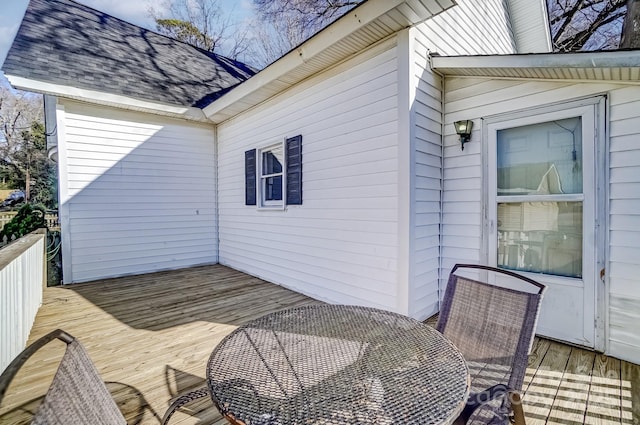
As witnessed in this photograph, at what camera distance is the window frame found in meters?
4.80

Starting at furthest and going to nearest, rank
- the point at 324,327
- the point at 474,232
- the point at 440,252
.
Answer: the point at 440,252 → the point at 474,232 → the point at 324,327

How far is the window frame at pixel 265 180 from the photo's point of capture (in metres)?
4.80

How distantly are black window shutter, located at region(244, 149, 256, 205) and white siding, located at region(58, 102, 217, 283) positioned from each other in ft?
4.78

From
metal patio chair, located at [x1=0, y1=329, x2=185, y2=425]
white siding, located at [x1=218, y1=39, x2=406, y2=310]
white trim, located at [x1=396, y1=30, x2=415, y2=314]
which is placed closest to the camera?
metal patio chair, located at [x1=0, y1=329, x2=185, y2=425]

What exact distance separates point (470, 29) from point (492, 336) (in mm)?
4647

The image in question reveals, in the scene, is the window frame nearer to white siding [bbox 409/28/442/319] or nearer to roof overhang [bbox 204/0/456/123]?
roof overhang [bbox 204/0/456/123]

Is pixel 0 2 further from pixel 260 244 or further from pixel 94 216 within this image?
pixel 260 244

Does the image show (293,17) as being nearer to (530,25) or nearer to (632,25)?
(530,25)

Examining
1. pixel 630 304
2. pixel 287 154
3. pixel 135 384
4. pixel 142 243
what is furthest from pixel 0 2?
pixel 630 304

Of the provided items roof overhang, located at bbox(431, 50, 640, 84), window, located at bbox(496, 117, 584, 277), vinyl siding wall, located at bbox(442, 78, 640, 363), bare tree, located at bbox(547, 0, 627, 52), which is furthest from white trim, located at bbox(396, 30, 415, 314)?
bare tree, located at bbox(547, 0, 627, 52)

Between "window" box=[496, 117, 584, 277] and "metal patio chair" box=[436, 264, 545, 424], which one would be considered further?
"window" box=[496, 117, 584, 277]

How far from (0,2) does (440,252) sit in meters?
12.5

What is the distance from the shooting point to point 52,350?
9.58ft

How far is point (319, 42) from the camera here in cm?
360
